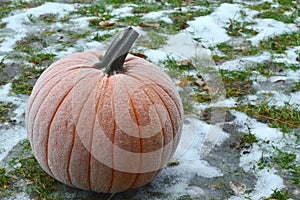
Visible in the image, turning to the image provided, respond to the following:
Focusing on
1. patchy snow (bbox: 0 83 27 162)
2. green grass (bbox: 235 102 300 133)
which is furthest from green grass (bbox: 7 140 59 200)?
green grass (bbox: 235 102 300 133)

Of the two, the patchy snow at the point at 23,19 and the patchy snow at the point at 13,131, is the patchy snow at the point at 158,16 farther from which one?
the patchy snow at the point at 13,131

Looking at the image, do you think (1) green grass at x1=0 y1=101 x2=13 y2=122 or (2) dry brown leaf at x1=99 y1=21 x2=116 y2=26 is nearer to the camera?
(1) green grass at x1=0 y1=101 x2=13 y2=122

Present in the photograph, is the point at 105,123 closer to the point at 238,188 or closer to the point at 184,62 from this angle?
the point at 238,188

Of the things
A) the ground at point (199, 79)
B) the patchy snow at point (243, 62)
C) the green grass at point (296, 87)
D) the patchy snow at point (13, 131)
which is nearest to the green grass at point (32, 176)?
the ground at point (199, 79)

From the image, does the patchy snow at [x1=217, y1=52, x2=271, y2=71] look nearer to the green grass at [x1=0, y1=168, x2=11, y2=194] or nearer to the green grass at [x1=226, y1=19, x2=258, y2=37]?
the green grass at [x1=226, y1=19, x2=258, y2=37]

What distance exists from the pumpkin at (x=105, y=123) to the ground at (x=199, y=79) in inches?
9.8

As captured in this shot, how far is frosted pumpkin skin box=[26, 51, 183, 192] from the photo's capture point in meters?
2.46

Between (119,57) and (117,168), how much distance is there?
0.60 m

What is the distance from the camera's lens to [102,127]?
2.45 meters

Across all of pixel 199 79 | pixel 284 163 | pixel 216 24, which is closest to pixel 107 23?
pixel 216 24

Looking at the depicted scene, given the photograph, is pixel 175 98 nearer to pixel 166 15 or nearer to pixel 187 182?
pixel 187 182

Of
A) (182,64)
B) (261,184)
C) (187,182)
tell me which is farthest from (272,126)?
(182,64)

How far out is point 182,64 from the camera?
4453 mm

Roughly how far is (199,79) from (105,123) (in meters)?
1.90
